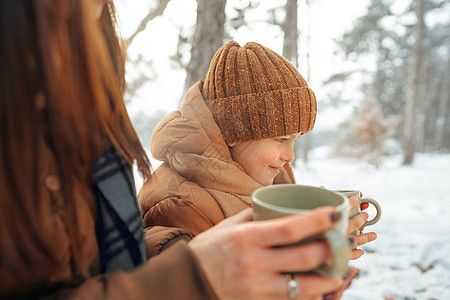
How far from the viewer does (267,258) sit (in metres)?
0.60

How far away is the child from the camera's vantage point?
1.41 metres

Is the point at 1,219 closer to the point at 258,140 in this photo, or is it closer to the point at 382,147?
the point at 258,140

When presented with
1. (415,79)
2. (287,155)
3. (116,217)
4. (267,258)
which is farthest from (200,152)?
(415,79)

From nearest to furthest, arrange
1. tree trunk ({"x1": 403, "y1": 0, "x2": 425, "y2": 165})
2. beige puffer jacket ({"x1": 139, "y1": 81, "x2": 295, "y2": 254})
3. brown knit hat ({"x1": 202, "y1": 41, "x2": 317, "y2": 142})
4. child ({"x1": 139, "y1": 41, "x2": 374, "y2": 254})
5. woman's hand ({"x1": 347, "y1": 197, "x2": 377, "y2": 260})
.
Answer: woman's hand ({"x1": 347, "y1": 197, "x2": 377, "y2": 260}), beige puffer jacket ({"x1": 139, "y1": 81, "x2": 295, "y2": 254}), child ({"x1": 139, "y1": 41, "x2": 374, "y2": 254}), brown knit hat ({"x1": 202, "y1": 41, "x2": 317, "y2": 142}), tree trunk ({"x1": 403, "y1": 0, "x2": 425, "y2": 165})

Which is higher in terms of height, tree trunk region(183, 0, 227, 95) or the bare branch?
the bare branch

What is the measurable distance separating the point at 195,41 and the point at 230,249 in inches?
103

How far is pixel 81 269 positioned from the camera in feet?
2.43

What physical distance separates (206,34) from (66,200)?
8.07 ft

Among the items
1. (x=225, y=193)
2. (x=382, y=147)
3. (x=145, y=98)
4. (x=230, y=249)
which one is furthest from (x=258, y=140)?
(x=382, y=147)

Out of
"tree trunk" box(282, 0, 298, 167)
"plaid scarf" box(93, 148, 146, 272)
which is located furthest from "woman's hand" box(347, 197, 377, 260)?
"tree trunk" box(282, 0, 298, 167)

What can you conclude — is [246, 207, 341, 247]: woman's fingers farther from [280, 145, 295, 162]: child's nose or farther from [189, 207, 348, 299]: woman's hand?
[280, 145, 295, 162]: child's nose

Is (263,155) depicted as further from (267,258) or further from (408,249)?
(408,249)

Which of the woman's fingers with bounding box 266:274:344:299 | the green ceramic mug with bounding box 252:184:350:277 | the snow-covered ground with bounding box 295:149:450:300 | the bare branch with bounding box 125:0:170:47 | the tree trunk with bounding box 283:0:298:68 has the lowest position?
the snow-covered ground with bounding box 295:149:450:300

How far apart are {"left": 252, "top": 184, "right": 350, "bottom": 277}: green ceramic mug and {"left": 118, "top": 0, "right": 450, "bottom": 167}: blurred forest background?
79cm
